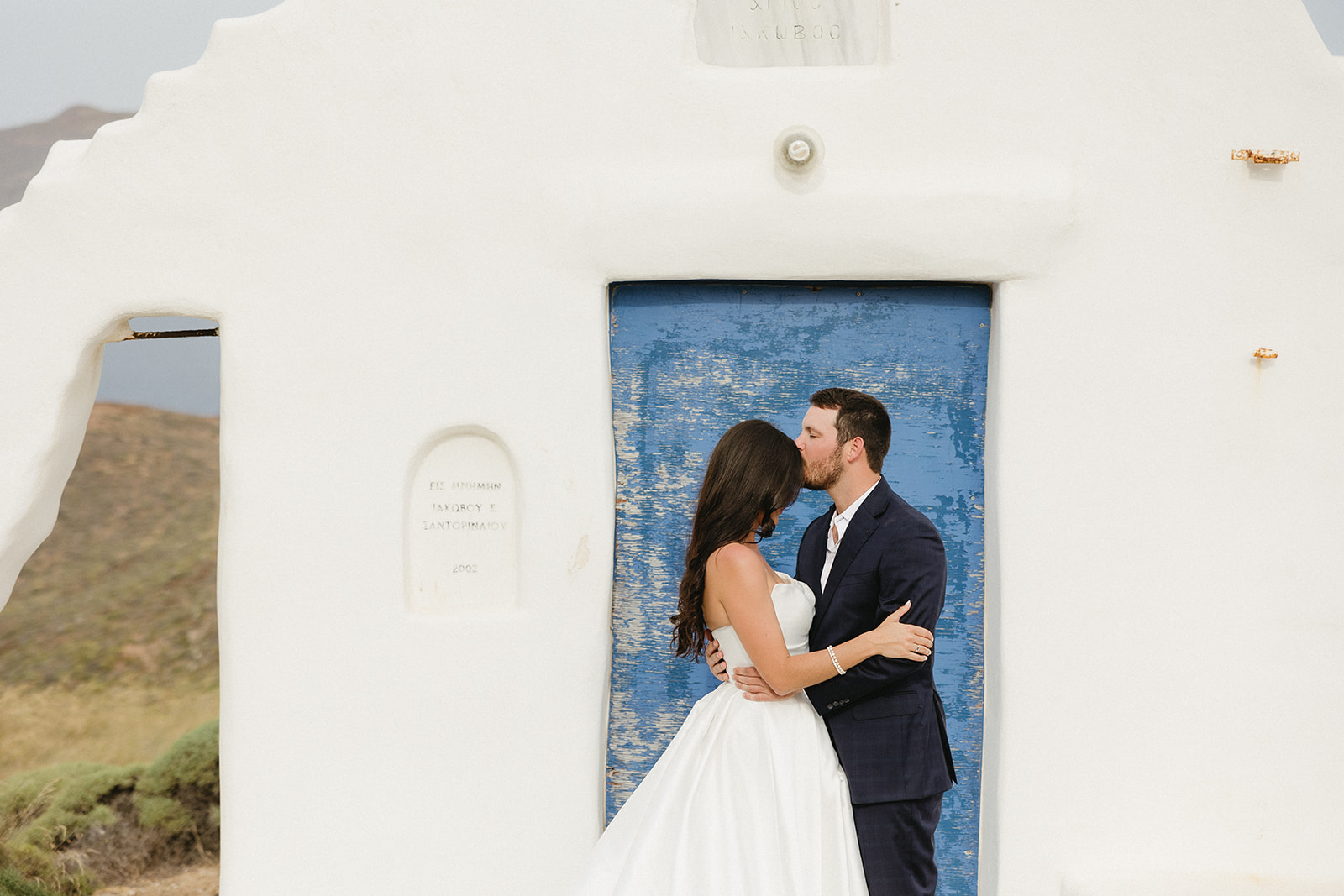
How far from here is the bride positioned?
8.98ft

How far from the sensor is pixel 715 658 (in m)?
3.07

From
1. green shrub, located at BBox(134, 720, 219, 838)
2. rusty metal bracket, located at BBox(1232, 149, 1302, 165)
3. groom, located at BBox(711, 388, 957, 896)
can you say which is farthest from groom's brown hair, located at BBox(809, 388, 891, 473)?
green shrub, located at BBox(134, 720, 219, 838)

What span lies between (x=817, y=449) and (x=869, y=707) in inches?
33.1

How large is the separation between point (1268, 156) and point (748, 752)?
281cm

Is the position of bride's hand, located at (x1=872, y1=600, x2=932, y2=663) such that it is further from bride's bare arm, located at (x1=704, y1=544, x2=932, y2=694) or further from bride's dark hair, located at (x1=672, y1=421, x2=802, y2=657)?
bride's dark hair, located at (x1=672, y1=421, x2=802, y2=657)

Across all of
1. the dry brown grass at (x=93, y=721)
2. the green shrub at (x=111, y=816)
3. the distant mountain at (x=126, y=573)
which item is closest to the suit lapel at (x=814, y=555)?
the green shrub at (x=111, y=816)

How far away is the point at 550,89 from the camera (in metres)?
3.49

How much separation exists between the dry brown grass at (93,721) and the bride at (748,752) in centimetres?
736

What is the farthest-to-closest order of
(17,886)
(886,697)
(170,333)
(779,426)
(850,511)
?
(17,886) < (170,333) < (779,426) < (850,511) < (886,697)

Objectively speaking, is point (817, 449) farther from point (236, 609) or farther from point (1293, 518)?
point (236, 609)

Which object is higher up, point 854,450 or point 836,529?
point 854,450

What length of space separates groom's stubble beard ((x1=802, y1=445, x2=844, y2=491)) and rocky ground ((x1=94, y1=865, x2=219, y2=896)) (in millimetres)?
5194

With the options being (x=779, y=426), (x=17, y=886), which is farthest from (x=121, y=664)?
(x=779, y=426)

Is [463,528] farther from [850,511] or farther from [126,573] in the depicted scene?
[126,573]
